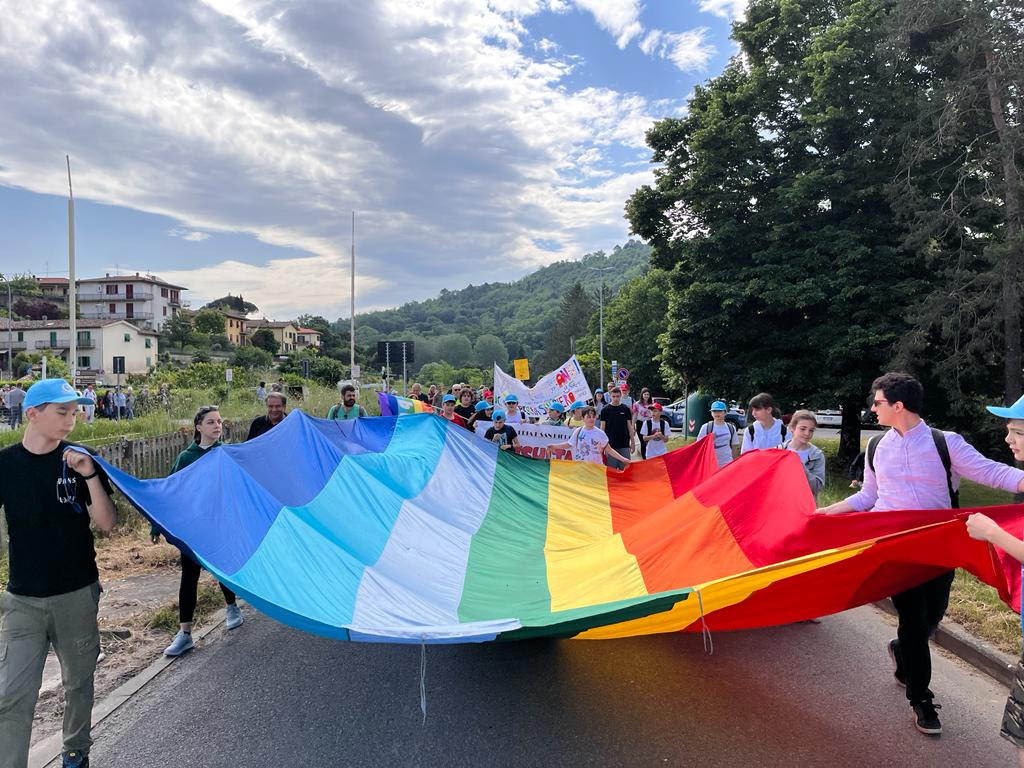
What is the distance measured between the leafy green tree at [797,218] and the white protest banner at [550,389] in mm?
2814

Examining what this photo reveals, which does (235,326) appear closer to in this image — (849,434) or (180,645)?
(849,434)

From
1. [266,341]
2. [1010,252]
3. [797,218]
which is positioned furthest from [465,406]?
[266,341]

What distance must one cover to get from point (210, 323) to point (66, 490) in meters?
99.2

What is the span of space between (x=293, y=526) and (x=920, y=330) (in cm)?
1221

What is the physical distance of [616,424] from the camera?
9.81m

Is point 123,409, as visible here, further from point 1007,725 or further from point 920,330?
point 1007,725

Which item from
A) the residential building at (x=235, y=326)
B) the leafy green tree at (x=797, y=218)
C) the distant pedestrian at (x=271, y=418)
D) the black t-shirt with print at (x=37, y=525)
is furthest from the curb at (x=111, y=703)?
the residential building at (x=235, y=326)

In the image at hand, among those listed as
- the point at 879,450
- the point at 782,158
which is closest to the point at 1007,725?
the point at 879,450

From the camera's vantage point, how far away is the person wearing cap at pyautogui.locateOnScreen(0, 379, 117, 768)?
318 centimetres

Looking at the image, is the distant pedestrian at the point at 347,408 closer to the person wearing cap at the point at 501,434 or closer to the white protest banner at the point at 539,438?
the person wearing cap at the point at 501,434

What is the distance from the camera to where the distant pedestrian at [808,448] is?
588 centimetres

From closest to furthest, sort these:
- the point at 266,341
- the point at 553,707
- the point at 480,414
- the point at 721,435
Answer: the point at 553,707
the point at 721,435
the point at 480,414
the point at 266,341

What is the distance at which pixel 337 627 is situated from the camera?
333 cm

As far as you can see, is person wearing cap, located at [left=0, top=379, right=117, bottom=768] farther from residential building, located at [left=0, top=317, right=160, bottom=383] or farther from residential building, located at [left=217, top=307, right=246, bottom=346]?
residential building, located at [left=217, top=307, right=246, bottom=346]
